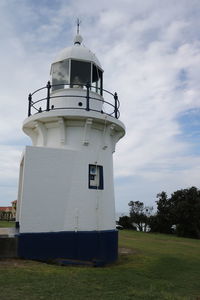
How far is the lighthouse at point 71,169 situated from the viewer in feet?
34.6

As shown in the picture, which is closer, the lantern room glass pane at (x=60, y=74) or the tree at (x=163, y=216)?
the lantern room glass pane at (x=60, y=74)

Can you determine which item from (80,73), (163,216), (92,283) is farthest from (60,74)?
(163,216)

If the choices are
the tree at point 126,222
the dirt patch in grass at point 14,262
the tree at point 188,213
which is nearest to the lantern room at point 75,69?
the dirt patch in grass at point 14,262

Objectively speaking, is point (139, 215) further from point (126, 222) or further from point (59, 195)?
point (59, 195)

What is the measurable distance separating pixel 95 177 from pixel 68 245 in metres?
2.73

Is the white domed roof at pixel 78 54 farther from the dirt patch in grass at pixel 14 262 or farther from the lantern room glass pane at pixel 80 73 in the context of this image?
the dirt patch in grass at pixel 14 262

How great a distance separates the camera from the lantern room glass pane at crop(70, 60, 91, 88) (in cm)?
1248

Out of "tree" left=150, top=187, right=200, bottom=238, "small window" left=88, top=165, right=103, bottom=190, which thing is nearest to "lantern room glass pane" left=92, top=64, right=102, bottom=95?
"small window" left=88, top=165, right=103, bottom=190

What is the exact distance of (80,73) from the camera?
12.6 meters

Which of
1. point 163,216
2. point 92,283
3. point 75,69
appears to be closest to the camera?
point 92,283

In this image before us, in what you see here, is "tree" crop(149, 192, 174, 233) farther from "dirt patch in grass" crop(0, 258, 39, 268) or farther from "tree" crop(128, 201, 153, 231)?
"dirt patch in grass" crop(0, 258, 39, 268)

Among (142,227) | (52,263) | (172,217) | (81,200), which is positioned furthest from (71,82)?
(142,227)

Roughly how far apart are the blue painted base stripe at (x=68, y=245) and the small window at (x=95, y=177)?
1.71m

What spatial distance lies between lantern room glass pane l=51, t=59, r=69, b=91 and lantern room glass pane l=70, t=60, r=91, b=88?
25 centimetres
